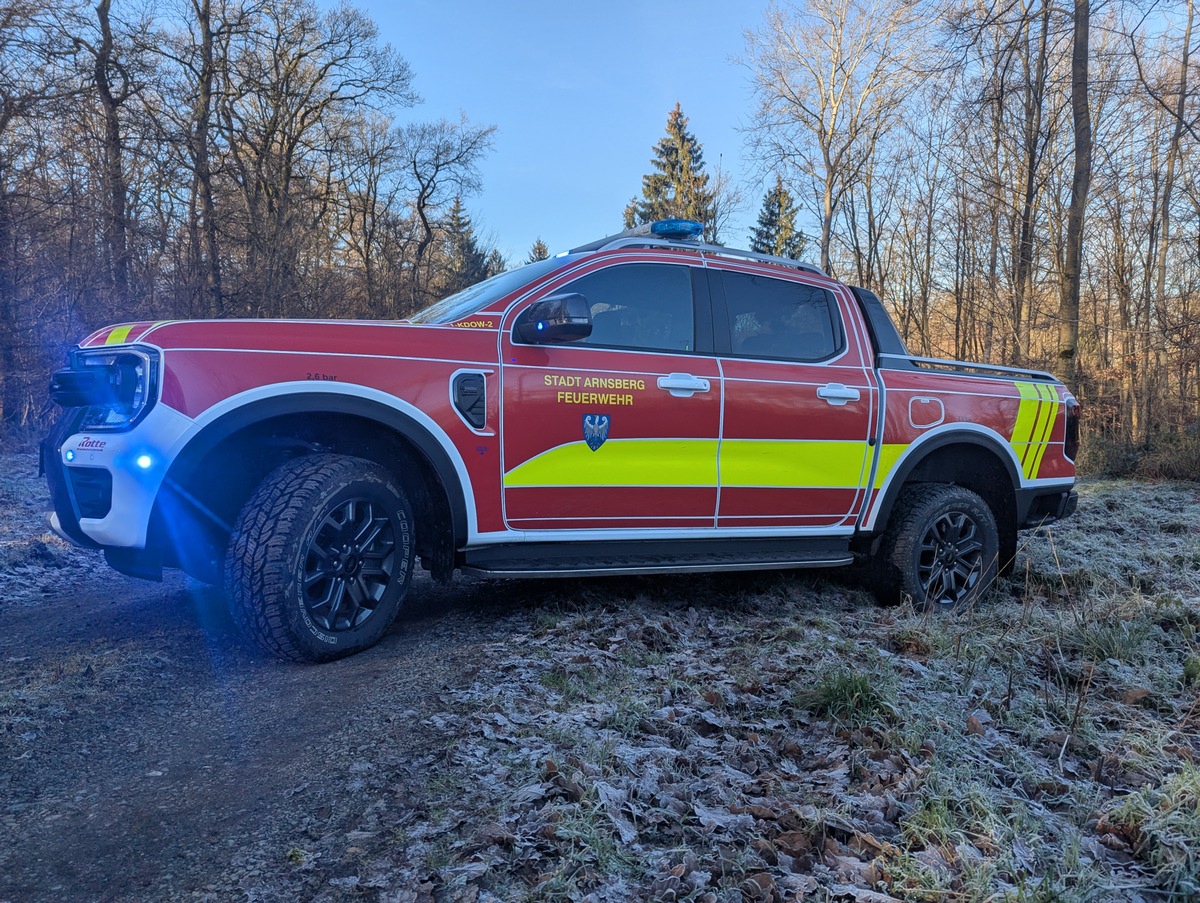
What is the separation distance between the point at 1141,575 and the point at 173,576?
6.37 metres

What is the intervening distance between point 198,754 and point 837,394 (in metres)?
3.47

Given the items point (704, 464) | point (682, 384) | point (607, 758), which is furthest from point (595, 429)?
point (607, 758)

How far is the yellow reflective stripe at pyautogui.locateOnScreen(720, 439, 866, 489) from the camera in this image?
152 inches

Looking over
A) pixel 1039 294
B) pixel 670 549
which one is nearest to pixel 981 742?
pixel 670 549

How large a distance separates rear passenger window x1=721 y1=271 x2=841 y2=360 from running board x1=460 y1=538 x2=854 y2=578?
1.08 metres

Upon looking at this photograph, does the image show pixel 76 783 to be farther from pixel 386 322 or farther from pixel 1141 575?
pixel 1141 575

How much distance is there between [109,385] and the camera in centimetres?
285

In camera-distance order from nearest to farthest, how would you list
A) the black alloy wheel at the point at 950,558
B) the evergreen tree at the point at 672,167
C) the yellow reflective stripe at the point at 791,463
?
the yellow reflective stripe at the point at 791,463 → the black alloy wheel at the point at 950,558 → the evergreen tree at the point at 672,167

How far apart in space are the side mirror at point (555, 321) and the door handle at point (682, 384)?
0.53 metres

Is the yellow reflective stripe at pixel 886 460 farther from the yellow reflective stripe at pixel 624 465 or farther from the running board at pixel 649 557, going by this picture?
the yellow reflective stripe at pixel 624 465

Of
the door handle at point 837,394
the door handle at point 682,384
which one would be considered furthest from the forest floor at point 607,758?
the door handle at point 837,394

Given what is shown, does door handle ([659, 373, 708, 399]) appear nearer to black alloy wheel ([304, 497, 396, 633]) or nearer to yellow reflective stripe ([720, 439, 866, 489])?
yellow reflective stripe ([720, 439, 866, 489])

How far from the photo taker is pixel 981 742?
2332 mm

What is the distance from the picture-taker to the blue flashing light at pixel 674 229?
4.18m
